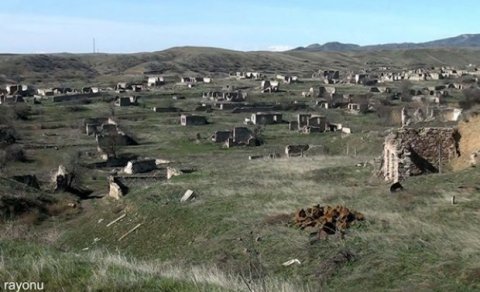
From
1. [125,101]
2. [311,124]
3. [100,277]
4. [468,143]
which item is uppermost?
[100,277]

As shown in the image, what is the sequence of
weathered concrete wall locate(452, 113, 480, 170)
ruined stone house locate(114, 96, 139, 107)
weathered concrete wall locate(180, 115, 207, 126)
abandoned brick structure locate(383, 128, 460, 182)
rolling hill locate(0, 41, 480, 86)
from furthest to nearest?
rolling hill locate(0, 41, 480, 86) < ruined stone house locate(114, 96, 139, 107) < weathered concrete wall locate(180, 115, 207, 126) < weathered concrete wall locate(452, 113, 480, 170) < abandoned brick structure locate(383, 128, 460, 182)

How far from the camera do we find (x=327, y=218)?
11.9 metres

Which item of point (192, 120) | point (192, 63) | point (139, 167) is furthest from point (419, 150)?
point (192, 63)

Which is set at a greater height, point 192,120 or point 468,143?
point 468,143

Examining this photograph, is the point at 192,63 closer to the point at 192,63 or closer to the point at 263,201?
the point at 192,63

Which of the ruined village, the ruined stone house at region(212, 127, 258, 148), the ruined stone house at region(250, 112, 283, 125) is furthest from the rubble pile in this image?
the ruined stone house at region(250, 112, 283, 125)

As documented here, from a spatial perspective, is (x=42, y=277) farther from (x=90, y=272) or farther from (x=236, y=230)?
(x=236, y=230)

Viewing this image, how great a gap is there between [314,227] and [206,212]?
3.57 metres

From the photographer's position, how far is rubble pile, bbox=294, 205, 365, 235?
37.9 ft

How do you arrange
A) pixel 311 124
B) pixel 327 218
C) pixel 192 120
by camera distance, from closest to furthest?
pixel 327 218
pixel 311 124
pixel 192 120

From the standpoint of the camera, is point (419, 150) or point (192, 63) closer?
point (419, 150)

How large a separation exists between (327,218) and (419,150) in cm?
739

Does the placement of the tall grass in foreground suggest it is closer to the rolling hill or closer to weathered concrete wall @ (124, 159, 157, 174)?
weathered concrete wall @ (124, 159, 157, 174)

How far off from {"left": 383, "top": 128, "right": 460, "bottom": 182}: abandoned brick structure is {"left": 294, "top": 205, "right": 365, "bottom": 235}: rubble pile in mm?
5376
